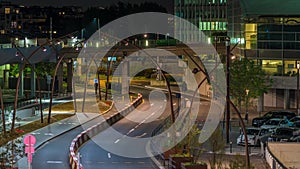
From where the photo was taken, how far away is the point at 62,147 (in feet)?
151

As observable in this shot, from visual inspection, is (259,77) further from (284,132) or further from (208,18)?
(208,18)

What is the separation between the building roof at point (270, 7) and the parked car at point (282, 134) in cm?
3384

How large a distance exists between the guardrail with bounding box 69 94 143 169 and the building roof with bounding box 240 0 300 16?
17287 mm

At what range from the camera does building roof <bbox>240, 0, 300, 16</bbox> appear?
259 ft

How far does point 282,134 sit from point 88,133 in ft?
47.6

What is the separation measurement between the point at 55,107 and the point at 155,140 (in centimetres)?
3205

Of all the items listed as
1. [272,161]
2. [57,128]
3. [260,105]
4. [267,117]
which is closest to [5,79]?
[260,105]

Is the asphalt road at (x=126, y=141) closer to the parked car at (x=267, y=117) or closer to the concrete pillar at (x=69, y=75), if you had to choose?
the parked car at (x=267, y=117)

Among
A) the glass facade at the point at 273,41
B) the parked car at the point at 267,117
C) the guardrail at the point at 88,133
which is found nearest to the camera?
the guardrail at the point at 88,133

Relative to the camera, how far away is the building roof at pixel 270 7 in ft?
259

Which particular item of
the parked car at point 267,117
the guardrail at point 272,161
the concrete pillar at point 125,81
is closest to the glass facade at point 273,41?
the parked car at point 267,117

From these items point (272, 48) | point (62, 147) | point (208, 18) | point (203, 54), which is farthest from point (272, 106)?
point (208, 18)

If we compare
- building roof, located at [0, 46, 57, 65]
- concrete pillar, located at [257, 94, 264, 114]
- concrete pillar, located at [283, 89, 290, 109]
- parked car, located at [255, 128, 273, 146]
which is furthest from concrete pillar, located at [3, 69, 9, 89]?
parked car, located at [255, 128, 273, 146]

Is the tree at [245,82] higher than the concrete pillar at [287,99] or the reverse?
higher
